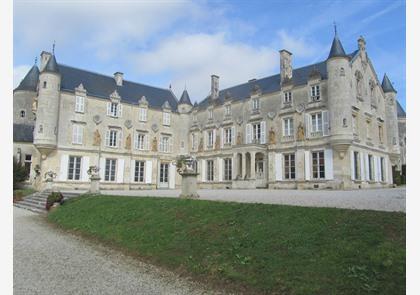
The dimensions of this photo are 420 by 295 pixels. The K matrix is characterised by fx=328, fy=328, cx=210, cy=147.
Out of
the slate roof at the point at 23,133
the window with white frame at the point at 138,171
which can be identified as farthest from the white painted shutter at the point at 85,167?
the slate roof at the point at 23,133

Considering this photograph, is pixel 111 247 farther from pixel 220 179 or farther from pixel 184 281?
pixel 220 179

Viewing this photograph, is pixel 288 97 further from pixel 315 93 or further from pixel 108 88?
pixel 108 88

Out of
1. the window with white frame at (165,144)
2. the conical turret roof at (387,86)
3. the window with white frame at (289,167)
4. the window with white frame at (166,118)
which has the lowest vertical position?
the window with white frame at (289,167)

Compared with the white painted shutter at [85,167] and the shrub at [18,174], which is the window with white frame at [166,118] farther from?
the shrub at [18,174]

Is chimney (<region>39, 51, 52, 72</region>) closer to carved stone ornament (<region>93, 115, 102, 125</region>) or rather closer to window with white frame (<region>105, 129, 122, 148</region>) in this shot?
carved stone ornament (<region>93, 115, 102, 125</region>)

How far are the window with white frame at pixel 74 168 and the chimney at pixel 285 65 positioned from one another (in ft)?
56.9

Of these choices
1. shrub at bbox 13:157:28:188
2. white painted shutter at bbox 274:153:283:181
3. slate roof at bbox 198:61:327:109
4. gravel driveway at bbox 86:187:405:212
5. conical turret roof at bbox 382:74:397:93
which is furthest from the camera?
conical turret roof at bbox 382:74:397:93

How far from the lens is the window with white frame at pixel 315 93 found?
22219 mm

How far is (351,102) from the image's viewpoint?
21297 millimetres

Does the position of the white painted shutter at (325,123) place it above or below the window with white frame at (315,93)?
below

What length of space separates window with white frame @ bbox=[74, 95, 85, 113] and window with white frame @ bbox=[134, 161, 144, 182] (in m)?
6.34

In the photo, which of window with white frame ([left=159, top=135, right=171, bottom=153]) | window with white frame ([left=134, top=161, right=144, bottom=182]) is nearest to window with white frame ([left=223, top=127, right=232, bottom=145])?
window with white frame ([left=159, top=135, right=171, bottom=153])

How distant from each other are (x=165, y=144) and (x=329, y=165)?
16154 mm

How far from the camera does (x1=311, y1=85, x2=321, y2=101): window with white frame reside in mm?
22219
